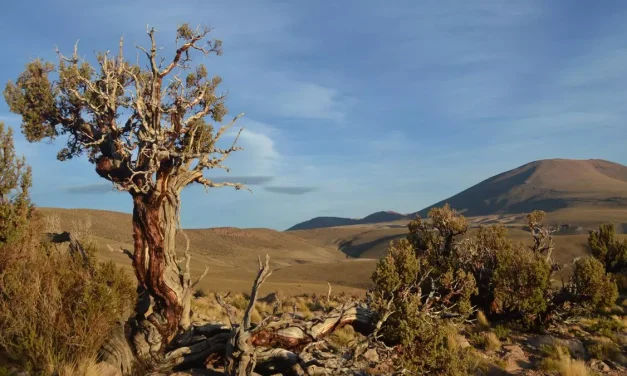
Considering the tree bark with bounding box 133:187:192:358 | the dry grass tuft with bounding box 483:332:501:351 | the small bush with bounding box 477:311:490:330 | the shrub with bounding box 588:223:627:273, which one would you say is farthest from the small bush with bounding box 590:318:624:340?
the tree bark with bounding box 133:187:192:358

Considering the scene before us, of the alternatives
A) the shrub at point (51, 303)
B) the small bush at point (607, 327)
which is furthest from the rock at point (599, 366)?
the shrub at point (51, 303)

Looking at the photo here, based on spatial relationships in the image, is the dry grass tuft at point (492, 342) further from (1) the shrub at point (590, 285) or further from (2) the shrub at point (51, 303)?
(2) the shrub at point (51, 303)

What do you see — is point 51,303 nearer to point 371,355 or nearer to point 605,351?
point 371,355

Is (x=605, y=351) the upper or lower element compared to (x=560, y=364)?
lower

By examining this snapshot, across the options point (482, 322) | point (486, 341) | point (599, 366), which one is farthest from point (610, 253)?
point (486, 341)

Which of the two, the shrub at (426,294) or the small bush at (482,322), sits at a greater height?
the shrub at (426,294)

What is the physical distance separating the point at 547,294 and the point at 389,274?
544cm

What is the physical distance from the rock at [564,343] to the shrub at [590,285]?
6.79ft

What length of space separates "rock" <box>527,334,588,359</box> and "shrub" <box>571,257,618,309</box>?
2.07m

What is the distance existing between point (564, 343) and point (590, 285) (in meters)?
3.07

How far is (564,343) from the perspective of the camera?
1294 centimetres

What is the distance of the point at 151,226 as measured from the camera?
920 centimetres

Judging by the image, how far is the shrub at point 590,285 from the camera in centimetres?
1498

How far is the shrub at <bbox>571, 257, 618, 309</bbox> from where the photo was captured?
15.0 metres
